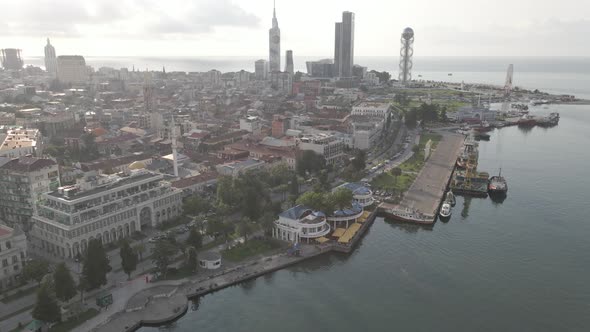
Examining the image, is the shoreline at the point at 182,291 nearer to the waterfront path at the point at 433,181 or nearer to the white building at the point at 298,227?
the white building at the point at 298,227

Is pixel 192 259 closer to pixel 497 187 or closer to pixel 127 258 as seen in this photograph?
pixel 127 258

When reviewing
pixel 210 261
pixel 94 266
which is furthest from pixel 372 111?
pixel 94 266

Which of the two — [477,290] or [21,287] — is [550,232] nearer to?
[477,290]

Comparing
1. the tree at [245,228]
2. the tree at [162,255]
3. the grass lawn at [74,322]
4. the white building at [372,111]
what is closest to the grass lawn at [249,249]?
the tree at [245,228]

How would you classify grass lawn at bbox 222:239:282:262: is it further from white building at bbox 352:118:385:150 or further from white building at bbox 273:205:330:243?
white building at bbox 352:118:385:150

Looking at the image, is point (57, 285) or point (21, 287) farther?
point (21, 287)

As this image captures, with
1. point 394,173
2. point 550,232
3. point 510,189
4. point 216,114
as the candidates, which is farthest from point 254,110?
point 550,232
